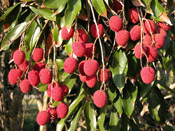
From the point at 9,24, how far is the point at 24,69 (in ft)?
0.85

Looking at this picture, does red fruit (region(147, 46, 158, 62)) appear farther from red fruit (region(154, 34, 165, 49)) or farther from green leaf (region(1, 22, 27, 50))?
green leaf (region(1, 22, 27, 50))

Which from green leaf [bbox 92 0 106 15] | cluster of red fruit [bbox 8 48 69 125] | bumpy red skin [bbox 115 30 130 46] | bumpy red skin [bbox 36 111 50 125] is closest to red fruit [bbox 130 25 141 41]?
bumpy red skin [bbox 115 30 130 46]

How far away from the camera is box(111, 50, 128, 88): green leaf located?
0.85 meters

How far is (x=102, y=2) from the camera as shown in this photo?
78 centimetres

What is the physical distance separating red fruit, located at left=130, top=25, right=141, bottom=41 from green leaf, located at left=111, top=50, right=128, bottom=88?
0.09 metres

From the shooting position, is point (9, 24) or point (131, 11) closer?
point (131, 11)

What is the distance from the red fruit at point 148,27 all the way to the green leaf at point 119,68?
0.41ft

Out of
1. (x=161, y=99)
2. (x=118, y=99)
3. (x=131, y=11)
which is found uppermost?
(x=131, y=11)

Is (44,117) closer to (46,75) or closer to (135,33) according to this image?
(46,75)

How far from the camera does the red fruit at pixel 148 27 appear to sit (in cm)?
79

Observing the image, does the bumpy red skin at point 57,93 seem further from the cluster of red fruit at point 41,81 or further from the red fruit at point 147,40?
the red fruit at point 147,40

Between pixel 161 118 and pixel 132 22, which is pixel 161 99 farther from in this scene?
pixel 132 22

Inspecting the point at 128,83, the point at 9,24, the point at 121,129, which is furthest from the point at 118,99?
the point at 9,24

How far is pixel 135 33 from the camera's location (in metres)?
0.80
